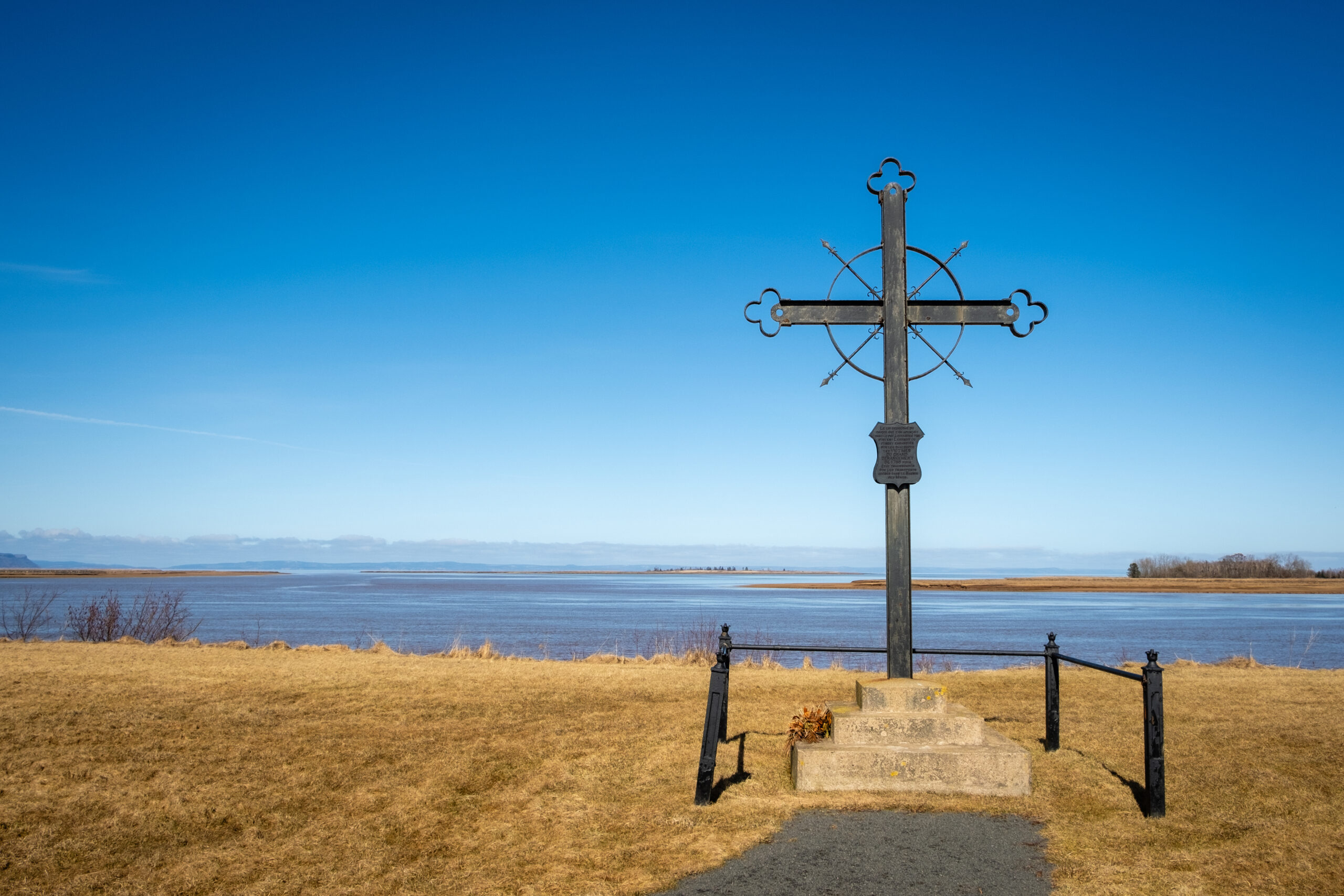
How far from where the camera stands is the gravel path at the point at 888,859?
4910mm

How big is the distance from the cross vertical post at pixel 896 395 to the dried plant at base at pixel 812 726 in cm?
65

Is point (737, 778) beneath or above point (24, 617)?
above

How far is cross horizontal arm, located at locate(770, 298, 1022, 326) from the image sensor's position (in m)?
7.57

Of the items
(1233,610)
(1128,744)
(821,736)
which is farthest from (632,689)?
(1233,610)

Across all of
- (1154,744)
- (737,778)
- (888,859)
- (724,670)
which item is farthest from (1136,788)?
(724,670)

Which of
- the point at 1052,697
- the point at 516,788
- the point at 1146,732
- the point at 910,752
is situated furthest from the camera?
the point at 1052,697

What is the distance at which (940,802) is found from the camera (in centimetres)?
644

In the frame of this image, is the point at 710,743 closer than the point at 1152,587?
Yes

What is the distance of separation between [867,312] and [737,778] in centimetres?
410

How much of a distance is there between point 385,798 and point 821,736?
11.6 ft

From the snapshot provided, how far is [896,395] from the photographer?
734 cm

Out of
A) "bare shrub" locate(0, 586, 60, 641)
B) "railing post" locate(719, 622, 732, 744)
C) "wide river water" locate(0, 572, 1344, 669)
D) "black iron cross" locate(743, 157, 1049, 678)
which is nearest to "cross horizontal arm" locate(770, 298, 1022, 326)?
"black iron cross" locate(743, 157, 1049, 678)

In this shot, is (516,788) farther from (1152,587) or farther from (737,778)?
(1152,587)

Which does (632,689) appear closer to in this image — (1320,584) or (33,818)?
(33,818)
